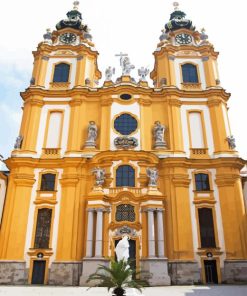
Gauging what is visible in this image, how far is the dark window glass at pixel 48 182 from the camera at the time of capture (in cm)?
2252

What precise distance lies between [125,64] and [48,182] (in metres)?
12.3

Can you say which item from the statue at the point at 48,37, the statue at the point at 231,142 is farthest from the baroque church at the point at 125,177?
the statue at the point at 48,37

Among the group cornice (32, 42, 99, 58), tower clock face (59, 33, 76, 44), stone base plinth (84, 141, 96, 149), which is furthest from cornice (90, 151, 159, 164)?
tower clock face (59, 33, 76, 44)

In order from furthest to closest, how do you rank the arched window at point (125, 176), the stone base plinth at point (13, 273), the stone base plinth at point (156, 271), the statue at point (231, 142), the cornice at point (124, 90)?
the cornice at point (124, 90)
the statue at point (231, 142)
the arched window at point (125, 176)
the stone base plinth at point (13, 273)
the stone base plinth at point (156, 271)

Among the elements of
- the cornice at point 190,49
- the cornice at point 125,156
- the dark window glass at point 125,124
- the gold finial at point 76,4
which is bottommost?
the cornice at point 125,156

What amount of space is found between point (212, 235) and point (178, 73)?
1420 cm

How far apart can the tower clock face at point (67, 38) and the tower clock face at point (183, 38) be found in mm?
9937

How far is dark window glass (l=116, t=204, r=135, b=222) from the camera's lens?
21.0 metres

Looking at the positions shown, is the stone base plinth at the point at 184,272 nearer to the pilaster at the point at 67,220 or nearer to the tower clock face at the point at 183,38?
the pilaster at the point at 67,220

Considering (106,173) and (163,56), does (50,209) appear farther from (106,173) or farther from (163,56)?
(163,56)

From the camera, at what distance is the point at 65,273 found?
19.7 metres

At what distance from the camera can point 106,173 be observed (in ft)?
73.2

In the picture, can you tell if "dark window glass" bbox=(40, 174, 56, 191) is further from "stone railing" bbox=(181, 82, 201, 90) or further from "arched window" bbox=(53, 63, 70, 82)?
"stone railing" bbox=(181, 82, 201, 90)

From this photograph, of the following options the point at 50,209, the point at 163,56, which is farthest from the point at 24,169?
the point at 163,56
